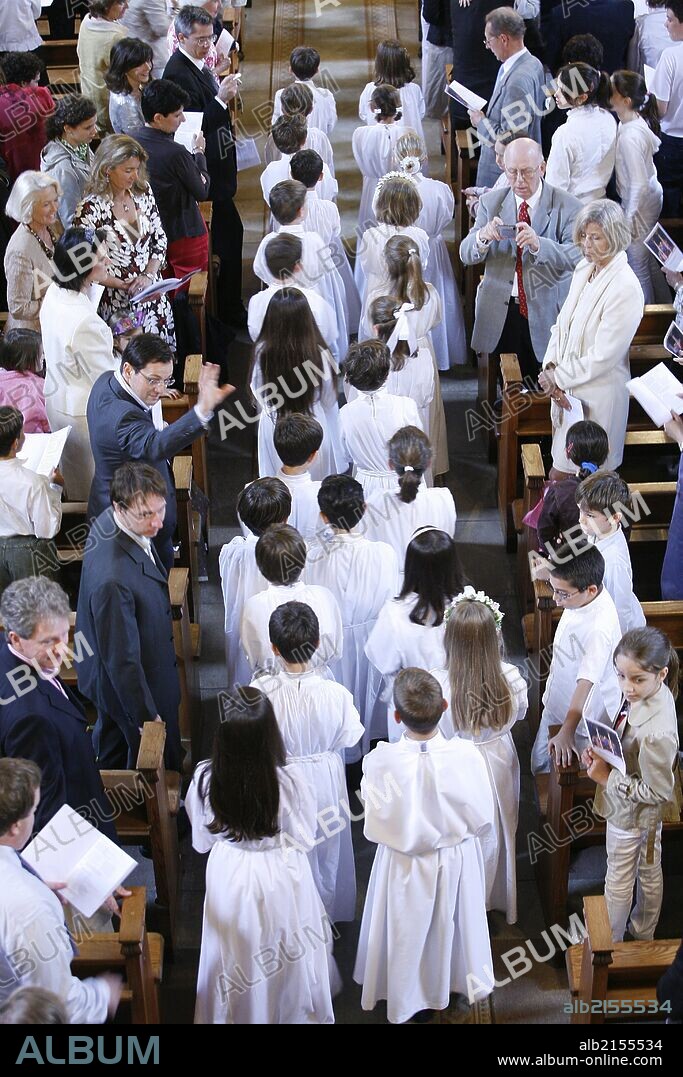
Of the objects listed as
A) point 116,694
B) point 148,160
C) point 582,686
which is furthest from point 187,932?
point 148,160

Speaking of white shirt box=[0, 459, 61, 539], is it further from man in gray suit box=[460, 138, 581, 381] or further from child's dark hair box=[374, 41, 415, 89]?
child's dark hair box=[374, 41, 415, 89]

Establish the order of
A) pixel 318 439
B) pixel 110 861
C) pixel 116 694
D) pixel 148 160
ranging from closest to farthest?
pixel 110 861, pixel 116 694, pixel 318 439, pixel 148 160

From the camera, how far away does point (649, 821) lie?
432 cm

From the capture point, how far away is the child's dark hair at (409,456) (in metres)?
5.07

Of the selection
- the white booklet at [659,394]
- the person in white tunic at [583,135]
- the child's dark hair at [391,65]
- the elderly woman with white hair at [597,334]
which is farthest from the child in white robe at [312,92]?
the white booklet at [659,394]

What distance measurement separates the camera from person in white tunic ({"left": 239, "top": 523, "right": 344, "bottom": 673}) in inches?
181

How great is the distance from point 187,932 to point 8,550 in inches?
60.5

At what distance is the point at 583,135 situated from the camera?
6.68m

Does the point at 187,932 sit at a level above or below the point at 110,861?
below

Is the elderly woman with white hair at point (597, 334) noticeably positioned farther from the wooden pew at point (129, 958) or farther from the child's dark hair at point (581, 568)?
the wooden pew at point (129, 958)

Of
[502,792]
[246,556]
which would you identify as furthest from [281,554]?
[502,792]

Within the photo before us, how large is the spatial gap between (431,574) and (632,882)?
1.23 m

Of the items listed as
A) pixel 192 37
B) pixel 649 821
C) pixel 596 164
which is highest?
pixel 192 37

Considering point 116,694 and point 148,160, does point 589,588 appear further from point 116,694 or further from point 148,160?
point 148,160
